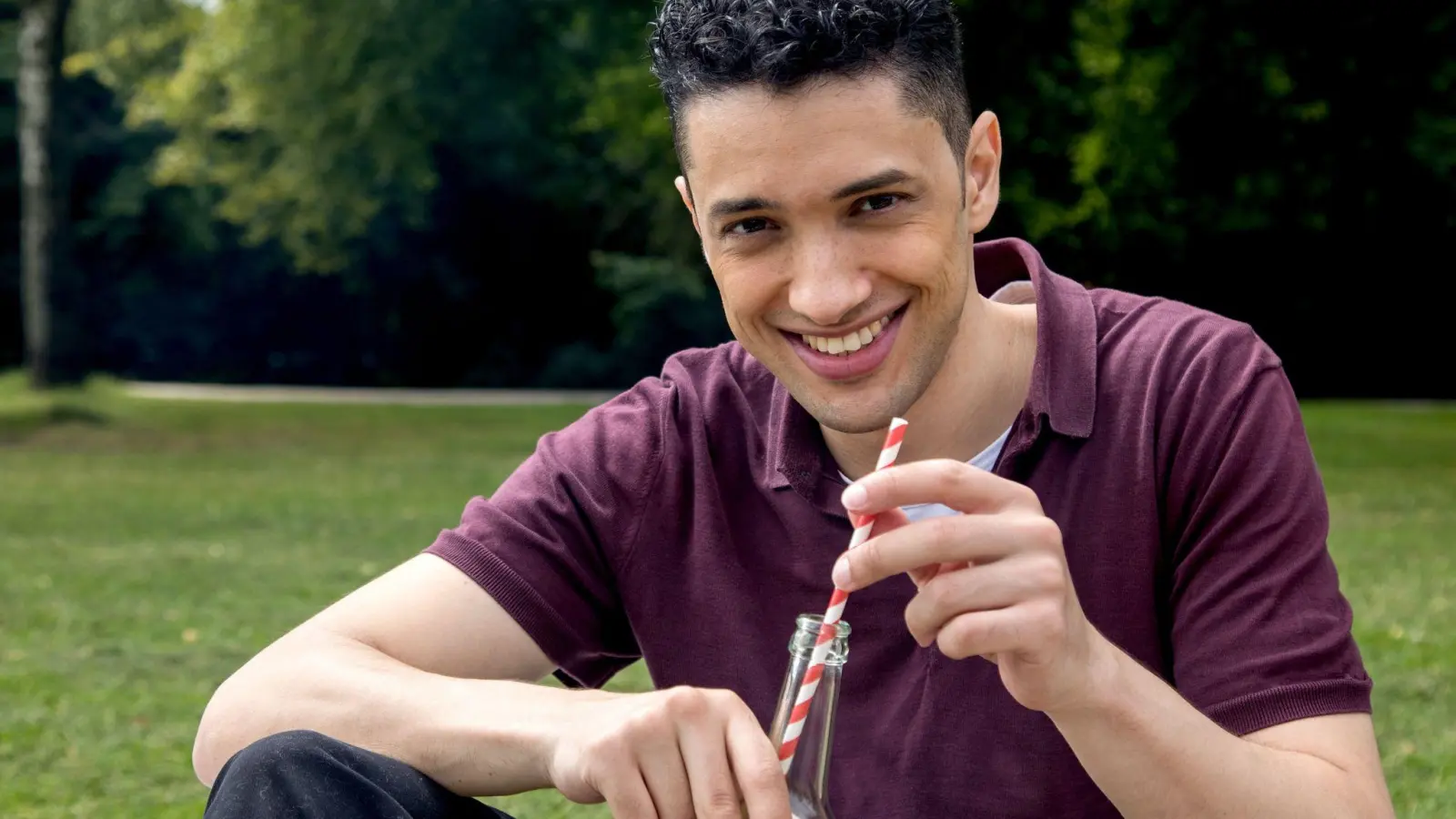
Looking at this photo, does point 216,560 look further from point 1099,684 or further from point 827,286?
point 1099,684

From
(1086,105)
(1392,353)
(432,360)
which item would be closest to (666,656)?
(1086,105)

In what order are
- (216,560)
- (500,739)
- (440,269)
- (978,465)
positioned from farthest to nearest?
(440,269) < (216,560) < (978,465) < (500,739)

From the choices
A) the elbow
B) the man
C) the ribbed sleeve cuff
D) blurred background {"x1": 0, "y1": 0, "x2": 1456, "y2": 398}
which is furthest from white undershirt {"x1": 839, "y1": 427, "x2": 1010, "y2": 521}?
blurred background {"x1": 0, "y1": 0, "x2": 1456, "y2": 398}

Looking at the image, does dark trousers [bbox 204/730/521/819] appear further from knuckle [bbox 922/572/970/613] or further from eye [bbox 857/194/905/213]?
eye [bbox 857/194/905/213]

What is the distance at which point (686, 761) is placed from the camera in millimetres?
1869

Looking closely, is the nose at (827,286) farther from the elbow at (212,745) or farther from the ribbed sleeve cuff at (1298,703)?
the elbow at (212,745)

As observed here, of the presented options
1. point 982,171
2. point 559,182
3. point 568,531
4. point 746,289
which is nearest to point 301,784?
point 568,531

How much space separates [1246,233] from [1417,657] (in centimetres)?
942

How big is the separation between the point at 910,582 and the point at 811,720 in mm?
399

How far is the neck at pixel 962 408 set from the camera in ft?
8.03

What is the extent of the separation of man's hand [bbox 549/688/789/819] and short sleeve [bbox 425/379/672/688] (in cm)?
52

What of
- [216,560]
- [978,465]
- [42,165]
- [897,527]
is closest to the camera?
[897,527]

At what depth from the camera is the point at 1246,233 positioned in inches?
606

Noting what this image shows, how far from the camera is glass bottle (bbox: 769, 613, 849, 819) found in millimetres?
1873
